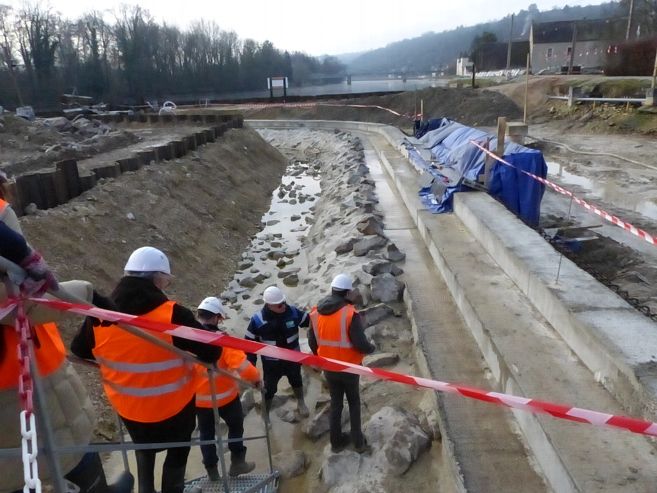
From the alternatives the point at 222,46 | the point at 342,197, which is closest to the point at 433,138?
the point at 342,197

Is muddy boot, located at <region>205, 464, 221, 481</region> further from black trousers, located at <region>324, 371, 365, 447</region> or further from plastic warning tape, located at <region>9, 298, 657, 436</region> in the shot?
plastic warning tape, located at <region>9, 298, 657, 436</region>

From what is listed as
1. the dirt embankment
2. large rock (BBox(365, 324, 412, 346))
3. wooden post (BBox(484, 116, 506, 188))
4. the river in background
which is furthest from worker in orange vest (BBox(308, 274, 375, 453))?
the river in background

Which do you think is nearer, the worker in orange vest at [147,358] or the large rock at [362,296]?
the worker in orange vest at [147,358]

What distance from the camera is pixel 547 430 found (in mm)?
3350

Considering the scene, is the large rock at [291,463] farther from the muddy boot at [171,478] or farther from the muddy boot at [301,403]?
the muddy boot at [171,478]

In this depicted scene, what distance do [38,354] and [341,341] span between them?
2379 millimetres

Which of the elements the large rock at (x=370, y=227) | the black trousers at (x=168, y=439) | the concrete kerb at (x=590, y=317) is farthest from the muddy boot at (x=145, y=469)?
the large rock at (x=370, y=227)

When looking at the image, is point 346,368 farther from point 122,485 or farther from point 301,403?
point 301,403

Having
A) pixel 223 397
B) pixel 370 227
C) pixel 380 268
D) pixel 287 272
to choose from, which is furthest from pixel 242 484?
pixel 287 272

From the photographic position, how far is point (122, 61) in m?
71.9

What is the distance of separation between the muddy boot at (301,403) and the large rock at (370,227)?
430 cm

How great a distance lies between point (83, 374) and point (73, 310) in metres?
4.29

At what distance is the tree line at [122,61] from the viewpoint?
59.9m

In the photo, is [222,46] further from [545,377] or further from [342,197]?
[545,377]
